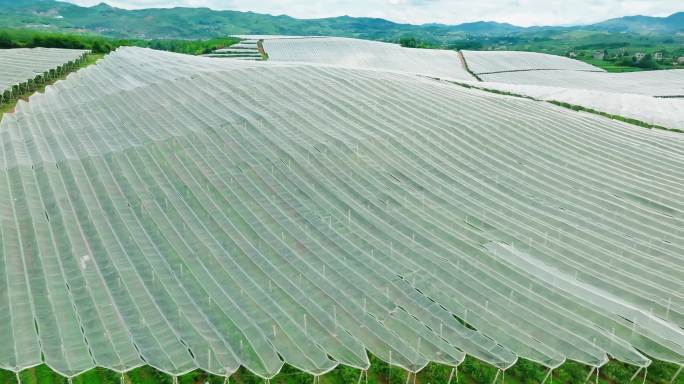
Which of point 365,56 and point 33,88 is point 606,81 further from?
point 33,88

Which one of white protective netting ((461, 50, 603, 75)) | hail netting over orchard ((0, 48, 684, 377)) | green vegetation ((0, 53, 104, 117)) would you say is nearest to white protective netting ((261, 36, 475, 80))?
white protective netting ((461, 50, 603, 75))

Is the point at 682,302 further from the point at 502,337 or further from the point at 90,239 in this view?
the point at 90,239

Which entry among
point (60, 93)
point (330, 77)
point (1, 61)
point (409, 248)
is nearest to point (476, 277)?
point (409, 248)

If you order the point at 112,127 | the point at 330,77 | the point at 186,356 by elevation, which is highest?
the point at 330,77

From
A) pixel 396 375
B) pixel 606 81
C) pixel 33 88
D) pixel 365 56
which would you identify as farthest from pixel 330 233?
pixel 365 56

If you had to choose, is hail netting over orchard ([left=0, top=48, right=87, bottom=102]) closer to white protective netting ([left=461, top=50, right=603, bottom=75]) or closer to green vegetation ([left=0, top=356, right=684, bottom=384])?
green vegetation ([left=0, top=356, right=684, bottom=384])

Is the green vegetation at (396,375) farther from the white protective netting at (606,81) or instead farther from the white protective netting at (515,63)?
the white protective netting at (515,63)
